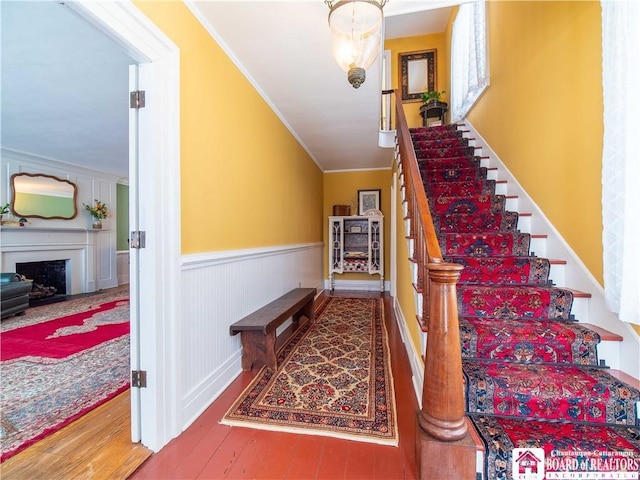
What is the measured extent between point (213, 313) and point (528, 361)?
2012mm

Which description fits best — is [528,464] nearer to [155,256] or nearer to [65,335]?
[155,256]

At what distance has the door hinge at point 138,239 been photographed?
1429 mm

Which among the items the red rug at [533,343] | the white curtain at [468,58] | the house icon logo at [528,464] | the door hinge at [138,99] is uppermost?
the white curtain at [468,58]

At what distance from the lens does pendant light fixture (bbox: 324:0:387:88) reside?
156 cm

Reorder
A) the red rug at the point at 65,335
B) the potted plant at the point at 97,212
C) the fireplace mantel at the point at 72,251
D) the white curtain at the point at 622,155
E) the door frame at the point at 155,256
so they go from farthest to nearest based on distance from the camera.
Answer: the potted plant at the point at 97,212 < the fireplace mantel at the point at 72,251 < the red rug at the point at 65,335 < the door frame at the point at 155,256 < the white curtain at the point at 622,155

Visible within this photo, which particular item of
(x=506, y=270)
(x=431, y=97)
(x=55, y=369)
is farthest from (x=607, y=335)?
(x=431, y=97)

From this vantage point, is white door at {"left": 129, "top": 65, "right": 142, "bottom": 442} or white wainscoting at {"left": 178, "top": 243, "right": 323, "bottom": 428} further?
white wainscoting at {"left": 178, "top": 243, "right": 323, "bottom": 428}

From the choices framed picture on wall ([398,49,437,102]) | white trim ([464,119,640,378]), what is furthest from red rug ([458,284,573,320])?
framed picture on wall ([398,49,437,102])

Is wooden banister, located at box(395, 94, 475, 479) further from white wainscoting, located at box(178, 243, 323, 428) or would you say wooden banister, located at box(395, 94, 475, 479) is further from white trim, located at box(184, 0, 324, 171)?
white trim, located at box(184, 0, 324, 171)

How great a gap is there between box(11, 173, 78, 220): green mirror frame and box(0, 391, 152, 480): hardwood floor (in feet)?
15.8

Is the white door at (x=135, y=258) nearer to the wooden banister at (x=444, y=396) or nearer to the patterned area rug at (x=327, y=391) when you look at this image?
the patterned area rug at (x=327, y=391)

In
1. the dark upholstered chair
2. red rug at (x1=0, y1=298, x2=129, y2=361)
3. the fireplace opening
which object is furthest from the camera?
the fireplace opening

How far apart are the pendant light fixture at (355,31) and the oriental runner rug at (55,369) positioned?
108 inches

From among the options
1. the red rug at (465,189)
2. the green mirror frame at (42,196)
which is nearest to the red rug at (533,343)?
the red rug at (465,189)
